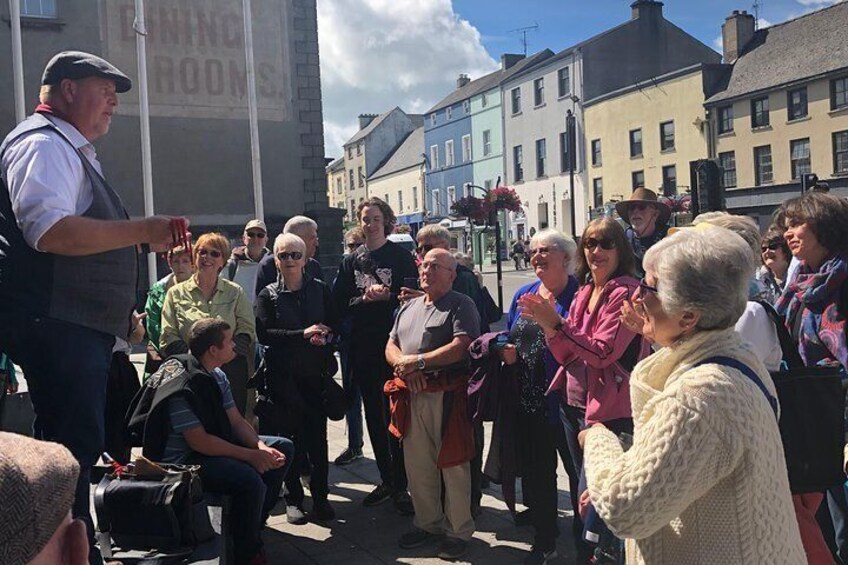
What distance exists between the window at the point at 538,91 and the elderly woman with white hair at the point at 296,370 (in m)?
42.2

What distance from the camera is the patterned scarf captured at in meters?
3.88

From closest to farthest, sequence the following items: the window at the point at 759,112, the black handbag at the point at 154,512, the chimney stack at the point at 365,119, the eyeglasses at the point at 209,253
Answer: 1. the black handbag at the point at 154,512
2. the eyeglasses at the point at 209,253
3. the window at the point at 759,112
4. the chimney stack at the point at 365,119

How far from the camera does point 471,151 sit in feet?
173

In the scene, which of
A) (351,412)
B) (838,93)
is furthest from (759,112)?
(351,412)

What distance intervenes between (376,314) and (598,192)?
1506 inches

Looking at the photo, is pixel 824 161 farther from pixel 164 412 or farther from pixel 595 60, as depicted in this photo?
pixel 164 412

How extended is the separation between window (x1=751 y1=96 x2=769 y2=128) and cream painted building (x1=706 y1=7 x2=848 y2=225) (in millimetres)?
44

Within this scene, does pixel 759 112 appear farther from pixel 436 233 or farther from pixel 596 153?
pixel 436 233

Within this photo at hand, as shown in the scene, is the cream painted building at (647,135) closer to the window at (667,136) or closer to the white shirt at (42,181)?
the window at (667,136)

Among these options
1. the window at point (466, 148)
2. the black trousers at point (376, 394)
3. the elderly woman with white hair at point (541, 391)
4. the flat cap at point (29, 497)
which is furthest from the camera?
the window at point (466, 148)

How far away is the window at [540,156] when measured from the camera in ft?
152

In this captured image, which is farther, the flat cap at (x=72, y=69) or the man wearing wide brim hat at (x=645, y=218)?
the man wearing wide brim hat at (x=645, y=218)

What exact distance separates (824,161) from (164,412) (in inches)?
1317

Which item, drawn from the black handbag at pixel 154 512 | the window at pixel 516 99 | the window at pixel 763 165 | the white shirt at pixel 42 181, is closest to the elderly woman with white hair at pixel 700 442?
the white shirt at pixel 42 181
